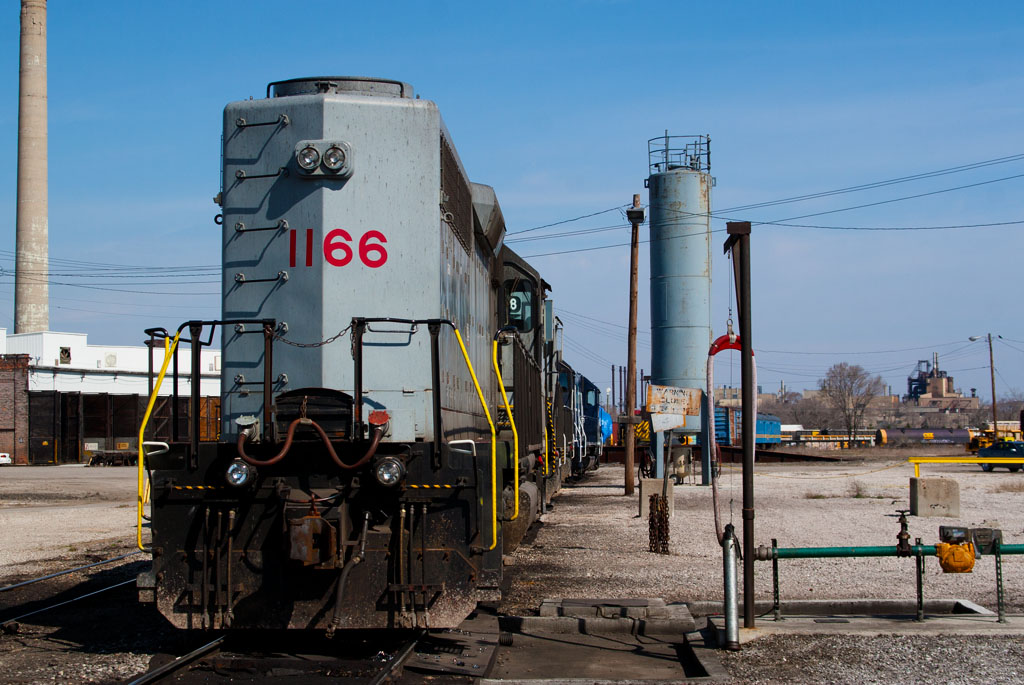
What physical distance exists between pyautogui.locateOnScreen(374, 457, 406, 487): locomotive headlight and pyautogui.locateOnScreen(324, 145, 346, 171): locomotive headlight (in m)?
2.31

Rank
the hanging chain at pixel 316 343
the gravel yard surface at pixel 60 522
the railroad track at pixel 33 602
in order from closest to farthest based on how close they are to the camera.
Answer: the hanging chain at pixel 316 343
the railroad track at pixel 33 602
the gravel yard surface at pixel 60 522

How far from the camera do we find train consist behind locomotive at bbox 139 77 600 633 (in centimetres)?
660

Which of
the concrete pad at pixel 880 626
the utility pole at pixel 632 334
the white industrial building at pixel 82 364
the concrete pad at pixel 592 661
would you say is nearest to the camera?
the concrete pad at pixel 592 661

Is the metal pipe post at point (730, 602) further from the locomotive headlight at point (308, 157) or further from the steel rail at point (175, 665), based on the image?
the locomotive headlight at point (308, 157)

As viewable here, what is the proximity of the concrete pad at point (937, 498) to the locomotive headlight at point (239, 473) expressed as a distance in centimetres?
842

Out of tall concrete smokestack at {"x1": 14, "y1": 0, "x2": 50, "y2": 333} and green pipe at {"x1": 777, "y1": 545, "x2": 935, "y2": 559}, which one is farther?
tall concrete smokestack at {"x1": 14, "y1": 0, "x2": 50, "y2": 333}

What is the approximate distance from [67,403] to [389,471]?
5226 centimetres

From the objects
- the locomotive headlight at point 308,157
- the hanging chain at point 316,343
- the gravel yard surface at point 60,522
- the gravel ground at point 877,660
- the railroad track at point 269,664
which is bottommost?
the gravel yard surface at point 60,522

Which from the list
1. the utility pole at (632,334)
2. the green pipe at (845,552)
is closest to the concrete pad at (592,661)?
the green pipe at (845,552)

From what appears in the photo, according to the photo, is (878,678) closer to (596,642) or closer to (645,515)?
(596,642)

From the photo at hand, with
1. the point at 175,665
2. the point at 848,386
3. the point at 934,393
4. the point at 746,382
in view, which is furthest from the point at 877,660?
the point at 934,393

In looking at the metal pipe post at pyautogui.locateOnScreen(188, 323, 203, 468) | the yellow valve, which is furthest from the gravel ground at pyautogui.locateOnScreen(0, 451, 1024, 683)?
the metal pipe post at pyautogui.locateOnScreen(188, 323, 203, 468)

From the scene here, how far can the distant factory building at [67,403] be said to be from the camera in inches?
2044

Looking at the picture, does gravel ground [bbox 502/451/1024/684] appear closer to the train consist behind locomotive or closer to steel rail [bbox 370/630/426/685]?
steel rail [bbox 370/630/426/685]
